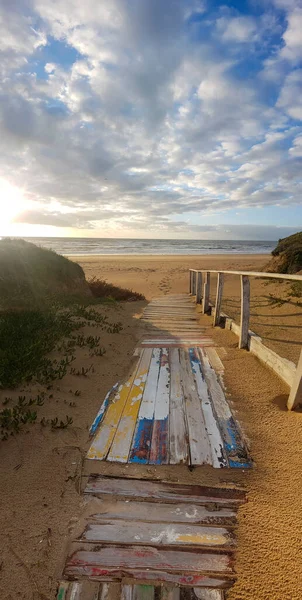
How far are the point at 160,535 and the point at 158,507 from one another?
227 millimetres

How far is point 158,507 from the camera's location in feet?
7.36

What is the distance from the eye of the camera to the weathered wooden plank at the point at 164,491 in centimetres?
231

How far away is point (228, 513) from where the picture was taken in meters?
2.19

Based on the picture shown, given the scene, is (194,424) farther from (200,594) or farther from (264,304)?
(264,304)

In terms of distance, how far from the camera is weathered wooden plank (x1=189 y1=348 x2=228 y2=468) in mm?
2746

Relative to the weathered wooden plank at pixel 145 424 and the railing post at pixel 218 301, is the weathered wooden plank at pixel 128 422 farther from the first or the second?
the railing post at pixel 218 301

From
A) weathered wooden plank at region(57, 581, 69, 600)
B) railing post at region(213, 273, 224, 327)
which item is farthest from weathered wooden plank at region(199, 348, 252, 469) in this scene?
railing post at region(213, 273, 224, 327)

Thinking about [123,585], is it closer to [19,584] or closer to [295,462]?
[19,584]

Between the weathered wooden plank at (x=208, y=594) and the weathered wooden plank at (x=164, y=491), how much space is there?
577mm

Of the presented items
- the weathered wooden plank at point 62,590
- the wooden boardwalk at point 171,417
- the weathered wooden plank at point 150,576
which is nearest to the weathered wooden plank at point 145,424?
the wooden boardwalk at point 171,417

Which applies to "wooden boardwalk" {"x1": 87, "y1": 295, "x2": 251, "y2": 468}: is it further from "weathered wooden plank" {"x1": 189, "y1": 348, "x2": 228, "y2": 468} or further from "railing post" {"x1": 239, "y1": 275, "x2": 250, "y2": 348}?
"railing post" {"x1": 239, "y1": 275, "x2": 250, "y2": 348}

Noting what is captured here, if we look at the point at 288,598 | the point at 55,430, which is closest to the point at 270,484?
the point at 288,598

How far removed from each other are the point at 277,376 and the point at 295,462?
1807mm

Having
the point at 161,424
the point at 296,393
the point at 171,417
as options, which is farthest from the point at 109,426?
the point at 296,393
